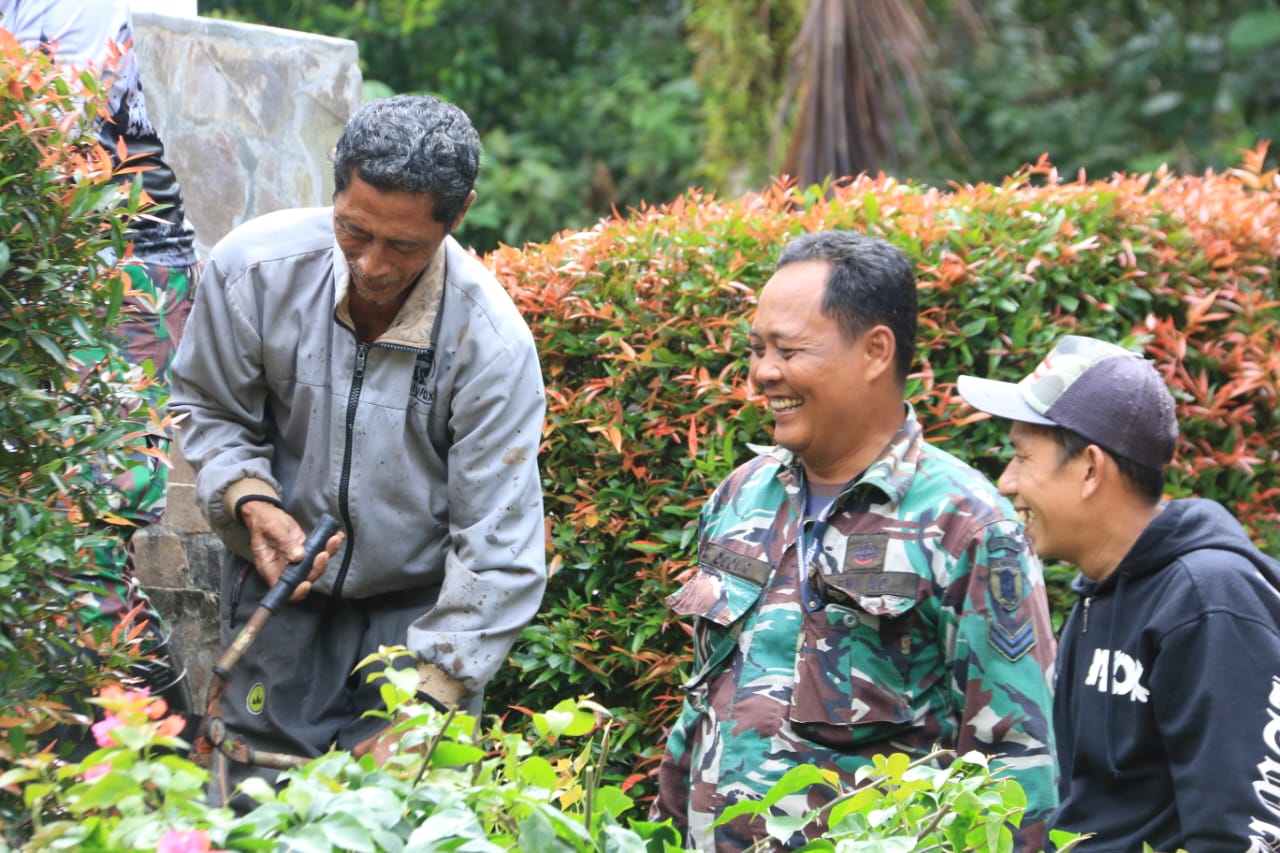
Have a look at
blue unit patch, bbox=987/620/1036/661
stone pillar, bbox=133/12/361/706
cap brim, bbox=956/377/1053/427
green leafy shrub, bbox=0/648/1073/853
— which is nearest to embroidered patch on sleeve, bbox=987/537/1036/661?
blue unit patch, bbox=987/620/1036/661

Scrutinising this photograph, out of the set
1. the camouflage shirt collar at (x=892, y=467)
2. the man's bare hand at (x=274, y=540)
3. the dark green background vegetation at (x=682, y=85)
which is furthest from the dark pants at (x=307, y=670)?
the dark green background vegetation at (x=682, y=85)

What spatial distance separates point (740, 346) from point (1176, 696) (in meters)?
1.81

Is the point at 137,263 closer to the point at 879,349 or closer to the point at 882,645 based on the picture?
the point at 879,349

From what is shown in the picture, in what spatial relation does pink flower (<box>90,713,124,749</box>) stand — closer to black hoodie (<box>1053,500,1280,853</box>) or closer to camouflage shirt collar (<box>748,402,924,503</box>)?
camouflage shirt collar (<box>748,402,924,503</box>)

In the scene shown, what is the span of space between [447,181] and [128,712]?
1648 millimetres

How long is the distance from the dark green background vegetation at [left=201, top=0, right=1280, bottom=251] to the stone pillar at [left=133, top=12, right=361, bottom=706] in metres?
4.88

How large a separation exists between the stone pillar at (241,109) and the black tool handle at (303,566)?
1740 millimetres

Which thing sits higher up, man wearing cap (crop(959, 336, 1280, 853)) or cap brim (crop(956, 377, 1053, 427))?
cap brim (crop(956, 377, 1053, 427))

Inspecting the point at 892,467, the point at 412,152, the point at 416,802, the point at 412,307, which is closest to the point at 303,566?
the point at 412,307

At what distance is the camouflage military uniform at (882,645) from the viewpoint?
2.92m

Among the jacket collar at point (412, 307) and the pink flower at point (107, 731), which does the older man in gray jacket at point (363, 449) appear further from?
the pink flower at point (107, 731)

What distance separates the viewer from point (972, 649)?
9.61ft

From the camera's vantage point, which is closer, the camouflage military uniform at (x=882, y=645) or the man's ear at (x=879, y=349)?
the camouflage military uniform at (x=882, y=645)

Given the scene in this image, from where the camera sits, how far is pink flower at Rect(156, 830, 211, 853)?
1.56 m
